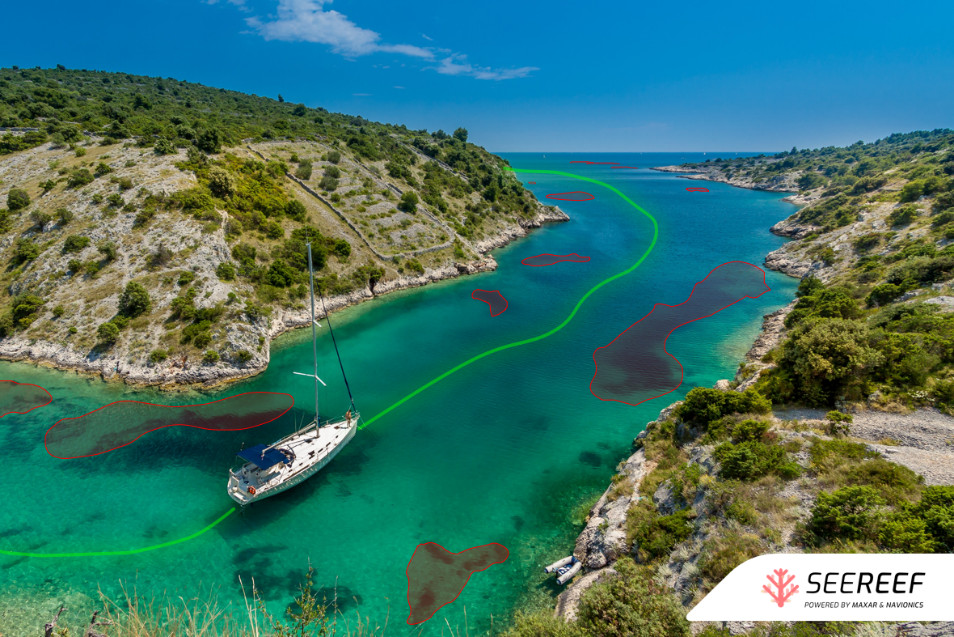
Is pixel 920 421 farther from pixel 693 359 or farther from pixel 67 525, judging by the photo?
pixel 67 525

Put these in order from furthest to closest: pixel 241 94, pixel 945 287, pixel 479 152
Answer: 1. pixel 241 94
2. pixel 479 152
3. pixel 945 287

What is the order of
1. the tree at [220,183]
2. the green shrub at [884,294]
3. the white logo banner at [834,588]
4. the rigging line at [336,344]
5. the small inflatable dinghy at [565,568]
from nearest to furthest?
the white logo banner at [834,588], the small inflatable dinghy at [565,568], the rigging line at [336,344], the green shrub at [884,294], the tree at [220,183]

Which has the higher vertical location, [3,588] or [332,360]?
[332,360]

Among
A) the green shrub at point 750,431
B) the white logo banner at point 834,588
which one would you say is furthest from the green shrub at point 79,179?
the green shrub at point 750,431

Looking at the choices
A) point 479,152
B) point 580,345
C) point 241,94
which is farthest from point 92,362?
point 241,94

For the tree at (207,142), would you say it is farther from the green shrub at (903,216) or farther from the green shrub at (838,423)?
the green shrub at (903,216)

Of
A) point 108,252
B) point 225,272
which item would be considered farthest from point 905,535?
point 108,252
